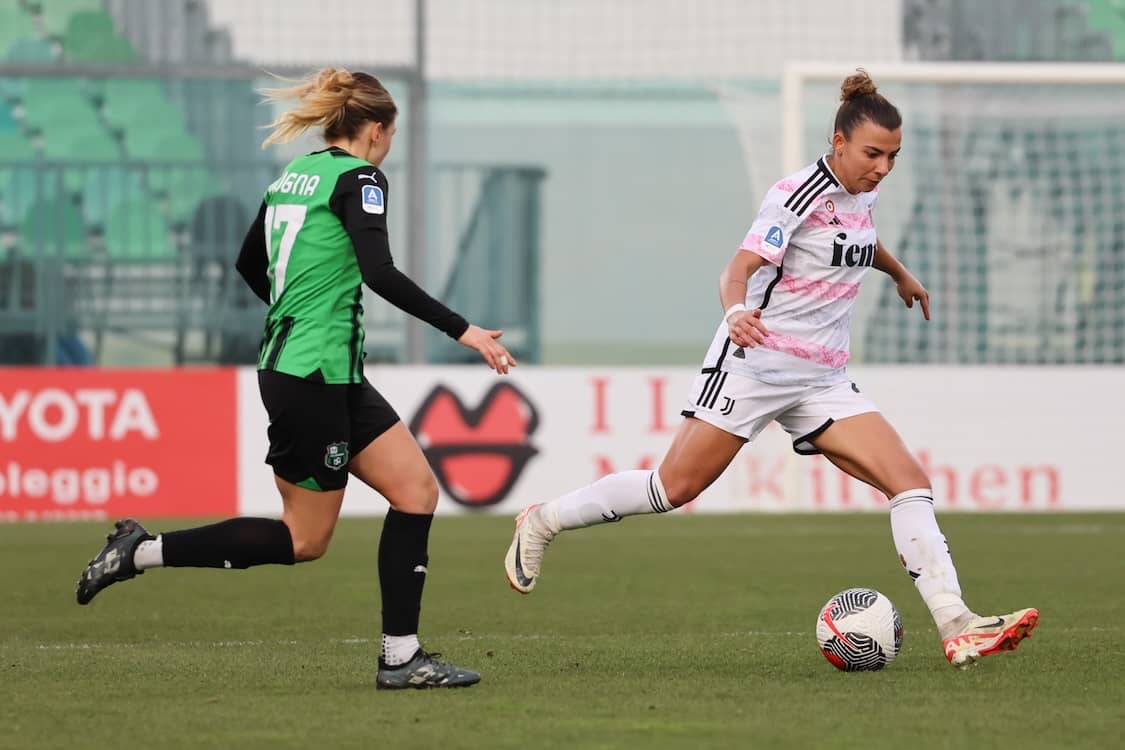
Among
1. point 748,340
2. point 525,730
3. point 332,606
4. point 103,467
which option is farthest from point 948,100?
point 525,730

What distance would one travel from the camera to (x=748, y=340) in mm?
5980

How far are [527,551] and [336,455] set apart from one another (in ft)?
4.12

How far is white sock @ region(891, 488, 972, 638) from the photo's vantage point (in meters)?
6.11

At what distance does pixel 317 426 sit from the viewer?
5.65 m

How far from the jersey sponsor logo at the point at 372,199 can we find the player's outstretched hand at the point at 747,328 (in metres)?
1.16

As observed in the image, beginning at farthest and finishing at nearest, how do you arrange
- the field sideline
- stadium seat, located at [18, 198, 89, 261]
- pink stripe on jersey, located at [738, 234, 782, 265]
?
stadium seat, located at [18, 198, 89, 261] < pink stripe on jersey, located at [738, 234, 782, 265] < the field sideline

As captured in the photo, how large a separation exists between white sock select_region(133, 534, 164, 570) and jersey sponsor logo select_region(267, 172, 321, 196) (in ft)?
3.67

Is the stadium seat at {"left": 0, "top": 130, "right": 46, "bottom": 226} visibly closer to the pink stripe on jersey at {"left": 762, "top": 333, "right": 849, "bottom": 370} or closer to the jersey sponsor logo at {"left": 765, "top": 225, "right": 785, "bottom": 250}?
the pink stripe on jersey at {"left": 762, "top": 333, "right": 849, "bottom": 370}

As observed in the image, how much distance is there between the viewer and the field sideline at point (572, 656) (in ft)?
16.0

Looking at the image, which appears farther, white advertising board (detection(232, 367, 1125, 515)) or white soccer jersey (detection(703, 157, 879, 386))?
white advertising board (detection(232, 367, 1125, 515))

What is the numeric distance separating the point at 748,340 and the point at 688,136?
1621 cm

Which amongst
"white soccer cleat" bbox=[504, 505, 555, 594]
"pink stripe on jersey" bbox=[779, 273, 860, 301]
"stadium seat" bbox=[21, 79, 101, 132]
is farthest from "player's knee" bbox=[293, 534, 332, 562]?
"stadium seat" bbox=[21, 79, 101, 132]

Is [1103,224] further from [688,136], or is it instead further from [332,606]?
[332,606]

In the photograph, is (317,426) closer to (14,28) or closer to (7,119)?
(7,119)
